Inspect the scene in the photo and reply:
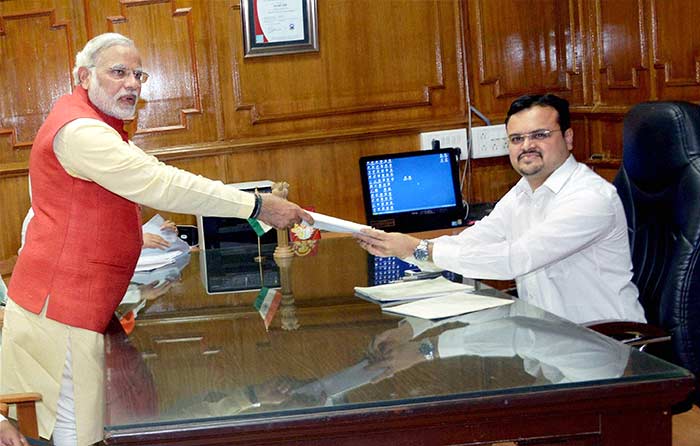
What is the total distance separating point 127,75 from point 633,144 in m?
1.39

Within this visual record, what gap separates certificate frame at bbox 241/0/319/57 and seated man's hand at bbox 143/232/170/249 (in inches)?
43.1

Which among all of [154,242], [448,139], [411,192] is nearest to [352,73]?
[448,139]

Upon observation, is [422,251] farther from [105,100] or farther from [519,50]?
[519,50]

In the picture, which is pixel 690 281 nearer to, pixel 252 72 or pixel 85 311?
pixel 85 311

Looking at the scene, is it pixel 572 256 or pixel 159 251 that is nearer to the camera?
pixel 572 256

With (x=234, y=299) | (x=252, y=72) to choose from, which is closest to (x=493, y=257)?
(x=234, y=299)

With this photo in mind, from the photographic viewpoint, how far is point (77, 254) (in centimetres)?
242

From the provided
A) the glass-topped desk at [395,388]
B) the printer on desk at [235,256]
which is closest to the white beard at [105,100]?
the printer on desk at [235,256]

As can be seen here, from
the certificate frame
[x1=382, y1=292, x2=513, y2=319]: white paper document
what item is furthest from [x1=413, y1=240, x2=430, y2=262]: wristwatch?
the certificate frame

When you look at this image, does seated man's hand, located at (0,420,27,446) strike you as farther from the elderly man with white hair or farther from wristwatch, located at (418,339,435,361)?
wristwatch, located at (418,339,435,361)

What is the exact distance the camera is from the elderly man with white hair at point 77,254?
7.93ft

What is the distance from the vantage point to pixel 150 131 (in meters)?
4.36

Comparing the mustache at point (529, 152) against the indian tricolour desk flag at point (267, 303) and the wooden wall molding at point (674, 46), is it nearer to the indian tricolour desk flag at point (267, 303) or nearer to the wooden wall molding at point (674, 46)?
the indian tricolour desk flag at point (267, 303)

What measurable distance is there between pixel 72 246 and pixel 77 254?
23 mm
